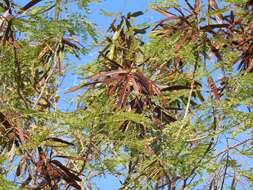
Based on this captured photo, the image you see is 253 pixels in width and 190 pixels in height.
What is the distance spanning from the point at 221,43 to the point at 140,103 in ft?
2.25

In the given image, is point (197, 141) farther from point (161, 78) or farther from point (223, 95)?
point (161, 78)

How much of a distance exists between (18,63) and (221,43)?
130cm

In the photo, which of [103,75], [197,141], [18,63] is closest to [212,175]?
[197,141]

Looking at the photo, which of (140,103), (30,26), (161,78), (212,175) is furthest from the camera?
(161,78)

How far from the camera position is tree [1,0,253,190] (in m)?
3.82

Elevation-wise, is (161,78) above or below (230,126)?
above

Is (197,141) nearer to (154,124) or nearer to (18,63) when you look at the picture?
(154,124)

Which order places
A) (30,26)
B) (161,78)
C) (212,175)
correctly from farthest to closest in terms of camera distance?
(161,78), (212,175), (30,26)

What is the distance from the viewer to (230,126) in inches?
151

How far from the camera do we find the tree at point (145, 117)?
3.82 metres

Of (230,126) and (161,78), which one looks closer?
(230,126)

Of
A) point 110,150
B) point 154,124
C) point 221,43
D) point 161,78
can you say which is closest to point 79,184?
point 110,150

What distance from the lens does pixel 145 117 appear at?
13.0ft

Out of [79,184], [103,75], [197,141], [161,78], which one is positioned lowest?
[79,184]
